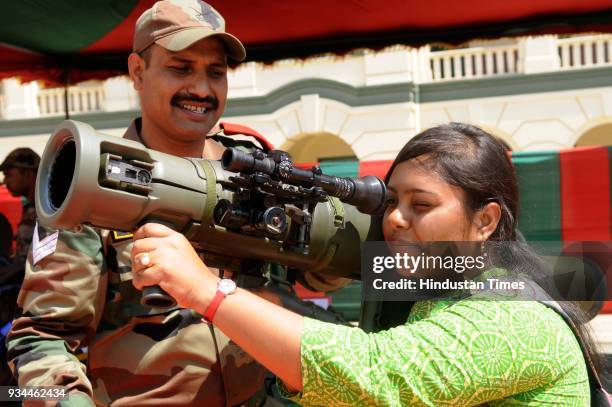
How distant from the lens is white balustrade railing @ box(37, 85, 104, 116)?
14633mm

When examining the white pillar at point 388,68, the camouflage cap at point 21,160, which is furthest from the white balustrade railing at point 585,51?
the camouflage cap at point 21,160

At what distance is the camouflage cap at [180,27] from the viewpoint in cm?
192

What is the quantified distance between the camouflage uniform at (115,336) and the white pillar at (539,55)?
472 inches

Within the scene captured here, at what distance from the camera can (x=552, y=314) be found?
141 centimetres

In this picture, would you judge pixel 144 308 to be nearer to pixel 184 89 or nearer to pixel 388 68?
pixel 184 89

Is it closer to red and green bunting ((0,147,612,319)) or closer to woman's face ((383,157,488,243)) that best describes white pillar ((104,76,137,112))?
red and green bunting ((0,147,612,319))

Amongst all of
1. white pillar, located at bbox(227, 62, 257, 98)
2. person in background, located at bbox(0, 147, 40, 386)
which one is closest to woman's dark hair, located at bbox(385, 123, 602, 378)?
person in background, located at bbox(0, 147, 40, 386)

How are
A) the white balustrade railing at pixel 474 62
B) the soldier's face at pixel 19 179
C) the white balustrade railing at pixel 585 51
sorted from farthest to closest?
the white balustrade railing at pixel 474 62 → the white balustrade railing at pixel 585 51 → the soldier's face at pixel 19 179

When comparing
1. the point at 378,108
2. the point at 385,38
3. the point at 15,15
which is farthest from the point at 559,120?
the point at 15,15

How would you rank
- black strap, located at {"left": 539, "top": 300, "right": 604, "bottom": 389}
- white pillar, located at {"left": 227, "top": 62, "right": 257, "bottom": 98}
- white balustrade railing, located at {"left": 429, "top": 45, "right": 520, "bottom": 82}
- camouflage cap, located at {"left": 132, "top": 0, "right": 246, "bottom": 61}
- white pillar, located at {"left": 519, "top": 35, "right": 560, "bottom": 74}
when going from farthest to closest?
white pillar, located at {"left": 227, "top": 62, "right": 257, "bottom": 98}, white balustrade railing, located at {"left": 429, "top": 45, "right": 520, "bottom": 82}, white pillar, located at {"left": 519, "top": 35, "right": 560, "bottom": 74}, camouflage cap, located at {"left": 132, "top": 0, "right": 246, "bottom": 61}, black strap, located at {"left": 539, "top": 300, "right": 604, "bottom": 389}

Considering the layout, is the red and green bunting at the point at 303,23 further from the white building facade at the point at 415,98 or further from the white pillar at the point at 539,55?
the white pillar at the point at 539,55

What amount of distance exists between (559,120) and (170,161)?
1255 cm

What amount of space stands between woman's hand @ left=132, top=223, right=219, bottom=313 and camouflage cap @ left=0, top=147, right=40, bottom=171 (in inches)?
137

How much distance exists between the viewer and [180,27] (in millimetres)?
1938
